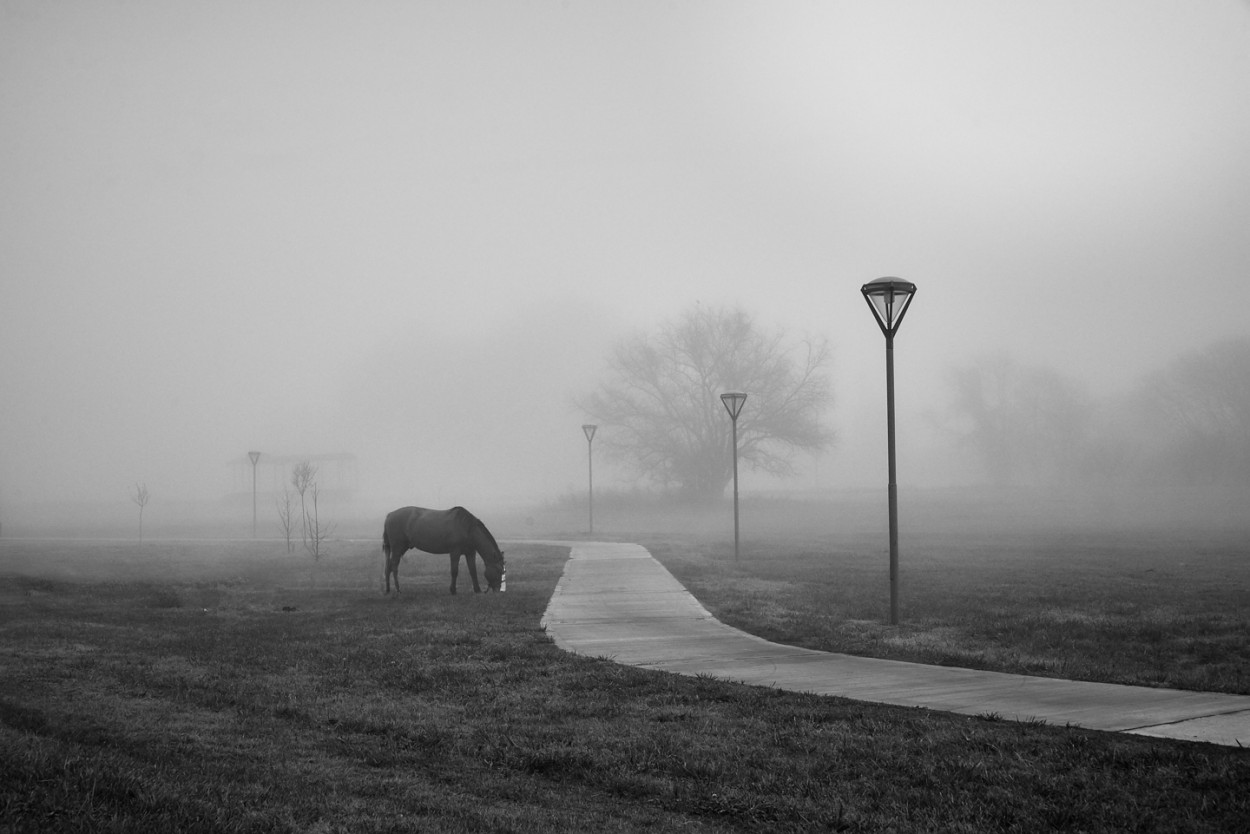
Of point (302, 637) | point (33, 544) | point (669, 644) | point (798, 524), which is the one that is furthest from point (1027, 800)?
point (798, 524)

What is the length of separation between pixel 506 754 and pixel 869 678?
14.9ft

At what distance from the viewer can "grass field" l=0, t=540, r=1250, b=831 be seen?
590cm

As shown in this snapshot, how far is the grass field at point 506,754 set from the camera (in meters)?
5.90

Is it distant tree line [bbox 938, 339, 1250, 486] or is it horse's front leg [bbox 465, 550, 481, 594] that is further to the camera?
distant tree line [bbox 938, 339, 1250, 486]

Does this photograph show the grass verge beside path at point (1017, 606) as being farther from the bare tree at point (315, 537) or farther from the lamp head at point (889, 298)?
the bare tree at point (315, 537)

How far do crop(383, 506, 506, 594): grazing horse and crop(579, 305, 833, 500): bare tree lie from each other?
4866cm

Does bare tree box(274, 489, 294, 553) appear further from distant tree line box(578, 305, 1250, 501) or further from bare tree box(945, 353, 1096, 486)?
bare tree box(945, 353, 1096, 486)

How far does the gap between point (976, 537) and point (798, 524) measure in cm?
1915

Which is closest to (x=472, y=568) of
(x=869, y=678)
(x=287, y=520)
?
(x=869, y=678)

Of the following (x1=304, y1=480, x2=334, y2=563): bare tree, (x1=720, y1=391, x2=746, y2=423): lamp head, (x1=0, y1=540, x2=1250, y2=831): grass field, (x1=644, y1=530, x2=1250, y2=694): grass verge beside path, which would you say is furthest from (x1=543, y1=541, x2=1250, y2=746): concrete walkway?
(x1=304, y1=480, x2=334, y2=563): bare tree

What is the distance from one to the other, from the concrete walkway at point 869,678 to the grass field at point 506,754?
2.00ft

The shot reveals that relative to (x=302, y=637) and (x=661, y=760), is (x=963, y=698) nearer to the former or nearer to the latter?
(x=661, y=760)

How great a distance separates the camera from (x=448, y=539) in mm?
21750

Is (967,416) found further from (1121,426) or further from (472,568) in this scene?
(472,568)
